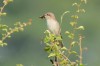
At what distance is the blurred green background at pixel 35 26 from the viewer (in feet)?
101

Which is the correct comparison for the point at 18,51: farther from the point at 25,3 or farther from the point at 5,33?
the point at 5,33

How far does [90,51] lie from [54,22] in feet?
71.4

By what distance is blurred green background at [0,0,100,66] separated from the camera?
30812 mm

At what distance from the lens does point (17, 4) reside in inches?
1506

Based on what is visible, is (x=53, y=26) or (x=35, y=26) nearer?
(x=53, y=26)

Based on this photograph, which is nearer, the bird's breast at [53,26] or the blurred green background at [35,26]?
the bird's breast at [53,26]

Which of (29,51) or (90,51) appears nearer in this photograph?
(90,51)

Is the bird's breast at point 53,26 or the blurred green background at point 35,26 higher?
the blurred green background at point 35,26

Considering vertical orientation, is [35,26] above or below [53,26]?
above

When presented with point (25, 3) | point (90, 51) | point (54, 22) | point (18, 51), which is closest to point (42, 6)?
point (25, 3)

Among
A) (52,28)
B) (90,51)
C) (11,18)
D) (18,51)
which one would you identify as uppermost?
(11,18)

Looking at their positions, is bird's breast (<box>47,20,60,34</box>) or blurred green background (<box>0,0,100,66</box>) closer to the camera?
bird's breast (<box>47,20,60,34</box>)

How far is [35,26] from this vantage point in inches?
1339

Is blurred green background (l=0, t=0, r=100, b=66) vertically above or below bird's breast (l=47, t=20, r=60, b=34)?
above
